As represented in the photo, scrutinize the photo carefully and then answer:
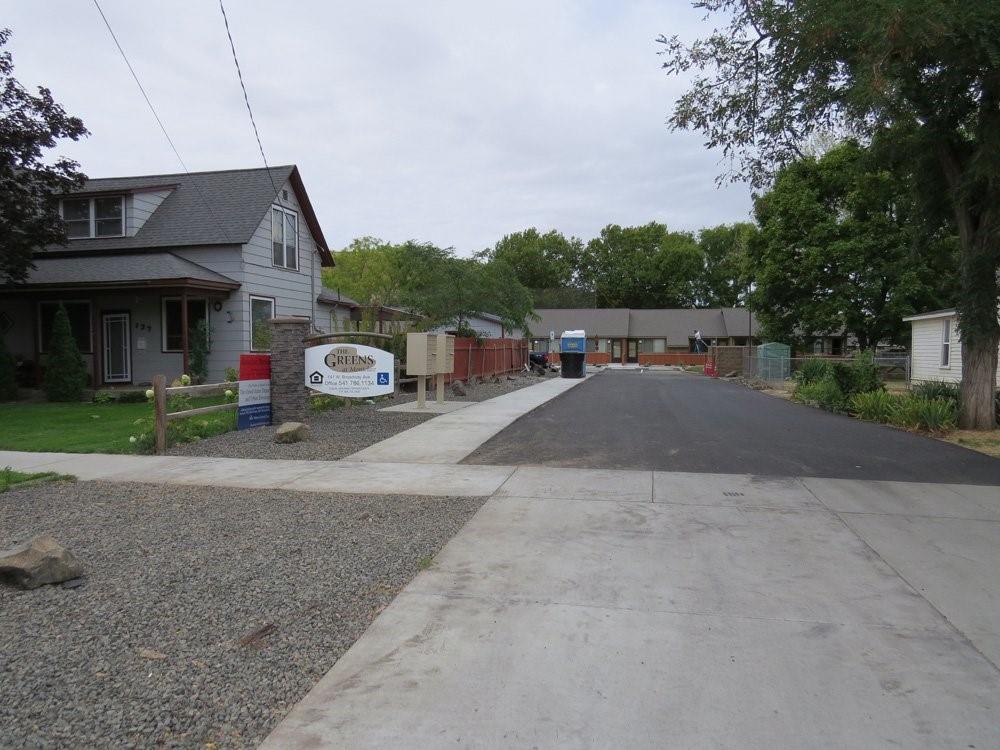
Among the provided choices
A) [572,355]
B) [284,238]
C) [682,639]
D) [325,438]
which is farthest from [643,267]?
[682,639]

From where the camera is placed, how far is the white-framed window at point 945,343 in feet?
86.1

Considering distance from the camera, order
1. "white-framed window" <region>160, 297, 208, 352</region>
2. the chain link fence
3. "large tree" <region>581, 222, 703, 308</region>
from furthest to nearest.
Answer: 1. "large tree" <region>581, 222, 703, 308</region>
2. the chain link fence
3. "white-framed window" <region>160, 297, 208, 352</region>

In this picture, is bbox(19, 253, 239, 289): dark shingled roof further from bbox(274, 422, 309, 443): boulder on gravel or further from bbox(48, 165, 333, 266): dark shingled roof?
bbox(274, 422, 309, 443): boulder on gravel

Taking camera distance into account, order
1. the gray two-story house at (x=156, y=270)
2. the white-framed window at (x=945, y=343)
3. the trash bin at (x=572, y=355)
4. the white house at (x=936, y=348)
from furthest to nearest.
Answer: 1. the trash bin at (x=572, y=355)
2. the white-framed window at (x=945, y=343)
3. the white house at (x=936, y=348)
4. the gray two-story house at (x=156, y=270)

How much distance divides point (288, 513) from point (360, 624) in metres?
3.01

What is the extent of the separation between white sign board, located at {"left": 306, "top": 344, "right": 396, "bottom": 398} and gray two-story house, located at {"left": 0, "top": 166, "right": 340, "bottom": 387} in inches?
267

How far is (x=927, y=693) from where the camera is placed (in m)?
3.71

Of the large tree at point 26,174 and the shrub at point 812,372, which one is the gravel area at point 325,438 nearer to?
the large tree at point 26,174

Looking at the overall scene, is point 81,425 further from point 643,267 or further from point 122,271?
point 643,267

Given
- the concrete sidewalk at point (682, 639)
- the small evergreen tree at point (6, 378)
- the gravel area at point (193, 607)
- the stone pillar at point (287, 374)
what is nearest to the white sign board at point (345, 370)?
the stone pillar at point (287, 374)

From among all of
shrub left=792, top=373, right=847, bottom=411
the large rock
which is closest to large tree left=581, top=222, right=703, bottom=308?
shrub left=792, top=373, right=847, bottom=411

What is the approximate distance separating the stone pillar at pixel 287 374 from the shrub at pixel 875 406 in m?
12.1

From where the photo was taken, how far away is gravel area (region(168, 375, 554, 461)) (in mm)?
10922

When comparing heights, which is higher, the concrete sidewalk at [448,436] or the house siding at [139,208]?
the house siding at [139,208]
